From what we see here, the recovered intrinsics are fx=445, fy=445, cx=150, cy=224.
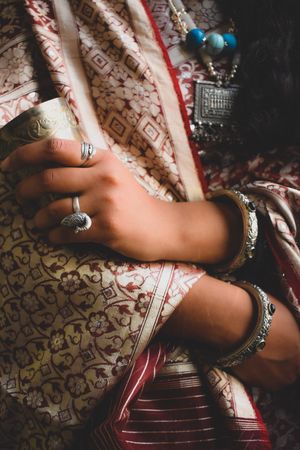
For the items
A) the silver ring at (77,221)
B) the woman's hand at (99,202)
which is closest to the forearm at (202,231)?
the woman's hand at (99,202)

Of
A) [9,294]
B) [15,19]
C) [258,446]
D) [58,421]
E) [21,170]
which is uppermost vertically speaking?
[15,19]

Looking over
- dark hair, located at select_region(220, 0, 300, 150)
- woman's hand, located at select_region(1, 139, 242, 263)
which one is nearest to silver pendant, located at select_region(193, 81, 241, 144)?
dark hair, located at select_region(220, 0, 300, 150)

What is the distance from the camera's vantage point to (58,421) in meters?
0.55

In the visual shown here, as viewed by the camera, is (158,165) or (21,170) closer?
(21,170)

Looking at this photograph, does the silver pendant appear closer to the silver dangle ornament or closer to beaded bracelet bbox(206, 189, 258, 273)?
beaded bracelet bbox(206, 189, 258, 273)

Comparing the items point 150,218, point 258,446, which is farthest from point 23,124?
point 258,446

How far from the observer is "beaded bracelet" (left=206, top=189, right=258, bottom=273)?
59 cm

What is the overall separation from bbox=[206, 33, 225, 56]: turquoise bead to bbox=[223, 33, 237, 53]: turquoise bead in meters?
0.01

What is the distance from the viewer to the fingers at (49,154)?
502 millimetres

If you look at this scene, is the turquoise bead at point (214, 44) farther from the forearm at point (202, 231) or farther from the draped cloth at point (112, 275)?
the forearm at point (202, 231)

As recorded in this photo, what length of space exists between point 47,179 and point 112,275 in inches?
5.3

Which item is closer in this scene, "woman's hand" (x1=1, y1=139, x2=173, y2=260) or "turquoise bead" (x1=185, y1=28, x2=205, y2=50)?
"woman's hand" (x1=1, y1=139, x2=173, y2=260)

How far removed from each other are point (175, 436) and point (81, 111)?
46 cm

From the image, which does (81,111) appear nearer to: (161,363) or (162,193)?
(162,193)
